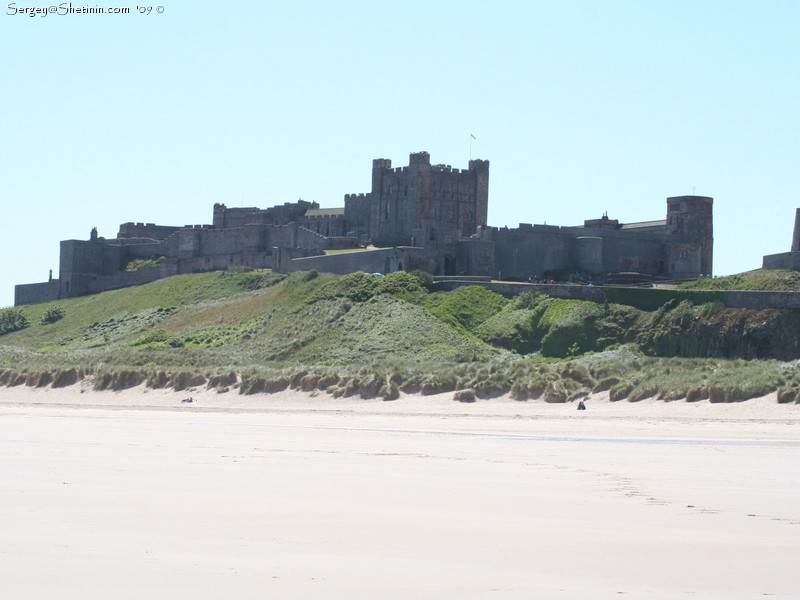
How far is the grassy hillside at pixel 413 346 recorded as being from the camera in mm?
29422

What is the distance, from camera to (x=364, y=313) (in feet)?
153

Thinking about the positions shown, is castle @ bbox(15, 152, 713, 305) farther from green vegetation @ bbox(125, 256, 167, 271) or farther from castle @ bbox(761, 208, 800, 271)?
castle @ bbox(761, 208, 800, 271)

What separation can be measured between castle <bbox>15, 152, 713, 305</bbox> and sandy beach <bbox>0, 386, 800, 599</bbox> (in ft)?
99.2

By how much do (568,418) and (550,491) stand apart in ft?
39.2

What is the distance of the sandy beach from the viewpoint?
8.60 m

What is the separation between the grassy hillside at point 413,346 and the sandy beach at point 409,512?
20.1 ft

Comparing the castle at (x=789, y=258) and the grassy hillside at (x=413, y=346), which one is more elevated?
the castle at (x=789, y=258)

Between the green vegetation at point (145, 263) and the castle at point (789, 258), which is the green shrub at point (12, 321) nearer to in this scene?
the green vegetation at point (145, 263)

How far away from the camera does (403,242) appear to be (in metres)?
64.0

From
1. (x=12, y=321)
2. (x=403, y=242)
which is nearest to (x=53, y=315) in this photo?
(x=12, y=321)

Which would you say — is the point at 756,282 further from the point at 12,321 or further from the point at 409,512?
the point at 12,321

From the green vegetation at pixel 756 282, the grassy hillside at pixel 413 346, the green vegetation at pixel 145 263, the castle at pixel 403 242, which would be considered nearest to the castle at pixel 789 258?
the green vegetation at pixel 756 282

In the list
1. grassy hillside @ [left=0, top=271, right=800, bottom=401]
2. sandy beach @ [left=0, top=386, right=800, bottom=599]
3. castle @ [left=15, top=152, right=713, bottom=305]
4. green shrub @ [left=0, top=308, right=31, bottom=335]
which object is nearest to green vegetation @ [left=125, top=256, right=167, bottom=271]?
castle @ [left=15, top=152, right=713, bottom=305]

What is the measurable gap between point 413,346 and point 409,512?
29.9 meters
